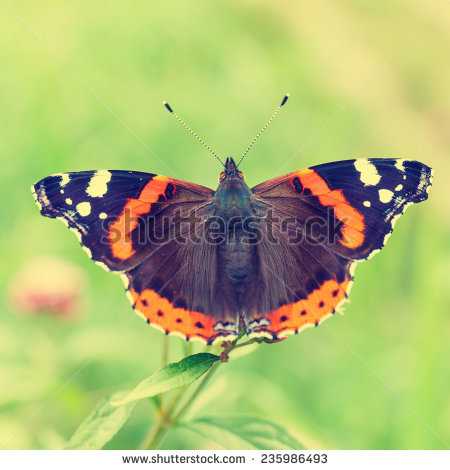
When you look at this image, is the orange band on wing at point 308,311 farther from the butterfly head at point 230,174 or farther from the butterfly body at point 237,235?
the butterfly head at point 230,174

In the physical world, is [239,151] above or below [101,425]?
above

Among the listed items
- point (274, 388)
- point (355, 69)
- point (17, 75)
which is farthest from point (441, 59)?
point (17, 75)

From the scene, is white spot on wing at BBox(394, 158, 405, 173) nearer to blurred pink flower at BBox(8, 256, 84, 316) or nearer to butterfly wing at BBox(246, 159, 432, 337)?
butterfly wing at BBox(246, 159, 432, 337)

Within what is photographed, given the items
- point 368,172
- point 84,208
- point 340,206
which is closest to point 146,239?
point 84,208

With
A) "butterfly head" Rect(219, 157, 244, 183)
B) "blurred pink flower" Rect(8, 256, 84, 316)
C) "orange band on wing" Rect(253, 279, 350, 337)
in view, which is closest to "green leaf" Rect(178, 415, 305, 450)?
"orange band on wing" Rect(253, 279, 350, 337)

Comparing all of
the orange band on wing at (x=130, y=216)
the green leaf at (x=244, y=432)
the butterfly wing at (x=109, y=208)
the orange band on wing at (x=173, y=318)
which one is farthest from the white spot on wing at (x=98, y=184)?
the green leaf at (x=244, y=432)

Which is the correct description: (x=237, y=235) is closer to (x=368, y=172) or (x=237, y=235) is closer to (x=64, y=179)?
(x=368, y=172)
